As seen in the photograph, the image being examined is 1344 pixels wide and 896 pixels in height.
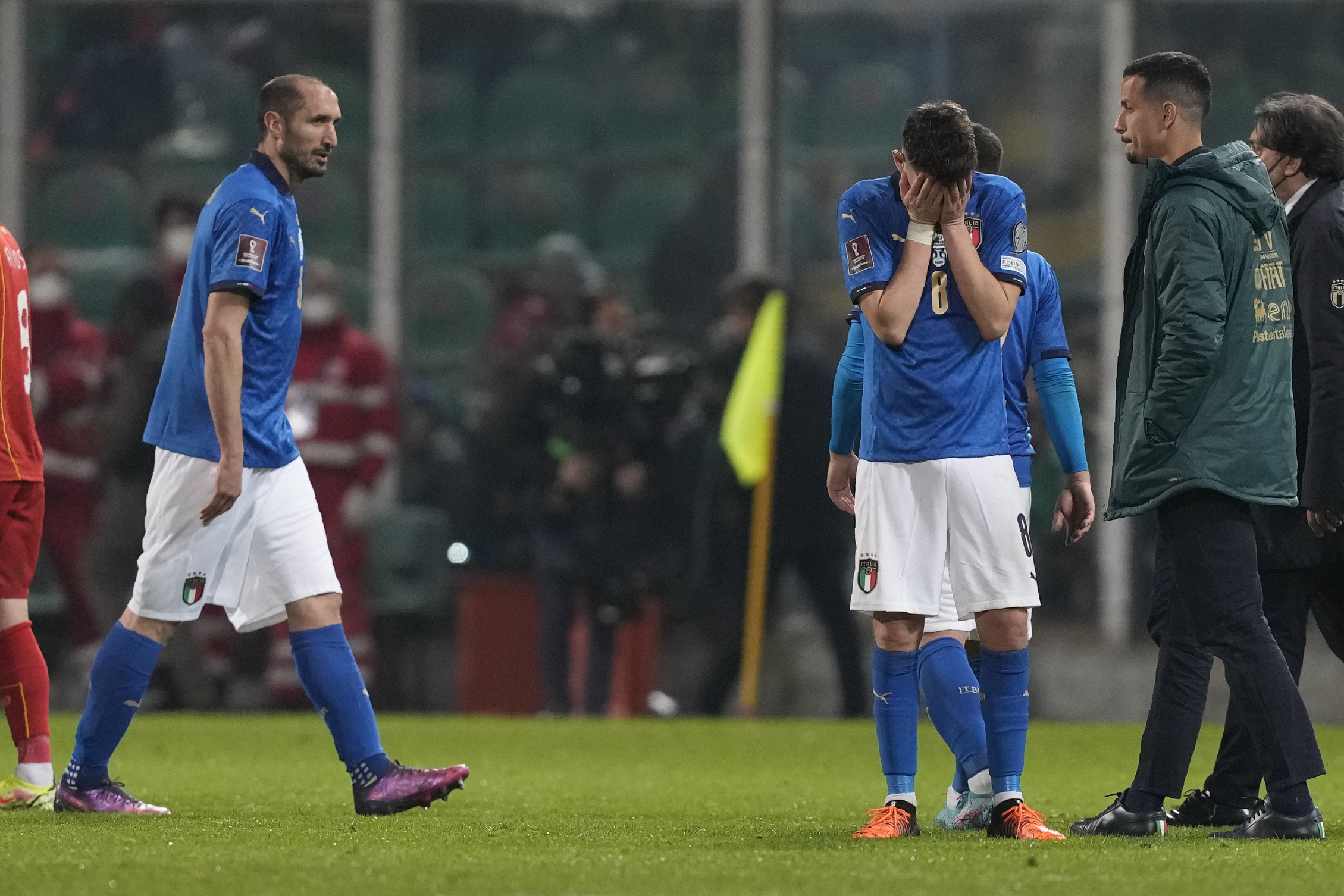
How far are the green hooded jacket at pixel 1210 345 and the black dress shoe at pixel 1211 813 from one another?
983 mm

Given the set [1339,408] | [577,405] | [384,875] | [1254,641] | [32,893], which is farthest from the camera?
[577,405]

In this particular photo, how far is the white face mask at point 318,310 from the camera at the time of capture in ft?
37.7

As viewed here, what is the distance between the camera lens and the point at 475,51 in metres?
12.1

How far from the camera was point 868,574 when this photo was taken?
16.8ft

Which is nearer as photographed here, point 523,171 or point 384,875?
point 384,875

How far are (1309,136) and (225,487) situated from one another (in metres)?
3.08

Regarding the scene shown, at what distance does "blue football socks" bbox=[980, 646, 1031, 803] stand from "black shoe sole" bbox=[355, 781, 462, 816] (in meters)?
1.42

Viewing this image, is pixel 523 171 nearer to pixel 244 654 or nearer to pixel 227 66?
pixel 227 66

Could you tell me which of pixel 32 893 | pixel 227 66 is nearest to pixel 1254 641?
pixel 32 893

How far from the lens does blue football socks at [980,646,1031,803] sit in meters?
5.20

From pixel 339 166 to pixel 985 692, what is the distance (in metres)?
7.68

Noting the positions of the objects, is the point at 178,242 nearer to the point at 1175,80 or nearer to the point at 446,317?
the point at 446,317

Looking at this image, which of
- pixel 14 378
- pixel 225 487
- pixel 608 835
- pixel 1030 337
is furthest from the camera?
pixel 14 378

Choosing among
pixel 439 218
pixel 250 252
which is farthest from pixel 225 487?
pixel 439 218
